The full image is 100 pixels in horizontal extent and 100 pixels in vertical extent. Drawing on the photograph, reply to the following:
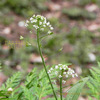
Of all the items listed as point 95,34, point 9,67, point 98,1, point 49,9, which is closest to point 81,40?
point 95,34

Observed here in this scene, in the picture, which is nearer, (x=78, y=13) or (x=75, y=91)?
(x=75, y=91)

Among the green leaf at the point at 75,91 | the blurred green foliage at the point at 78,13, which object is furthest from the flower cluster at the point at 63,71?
the blurred green foliage at the point at 78,13

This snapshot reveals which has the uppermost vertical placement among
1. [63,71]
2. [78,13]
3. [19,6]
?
[19,6]

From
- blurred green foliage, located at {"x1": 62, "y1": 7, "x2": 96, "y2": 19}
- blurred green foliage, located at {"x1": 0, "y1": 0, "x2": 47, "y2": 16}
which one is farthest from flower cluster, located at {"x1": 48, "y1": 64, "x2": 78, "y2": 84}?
blurred green foliage, located at {"x1": 62, "y1": 7, "x2": 96, "y2": 19}

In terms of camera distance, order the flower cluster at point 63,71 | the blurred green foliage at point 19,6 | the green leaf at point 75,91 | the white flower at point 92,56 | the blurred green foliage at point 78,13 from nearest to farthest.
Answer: the flower cluster at point 63,71
the green leaf at point 75,91
the white flower at point 92,56
the blurred green foliage at point 19,6
the blurred green foliage at point 78,13

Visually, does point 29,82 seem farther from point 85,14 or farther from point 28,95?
point 85,14

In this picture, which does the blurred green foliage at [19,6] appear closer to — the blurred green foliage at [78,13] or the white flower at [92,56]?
the blurred green foliage at [78,13]

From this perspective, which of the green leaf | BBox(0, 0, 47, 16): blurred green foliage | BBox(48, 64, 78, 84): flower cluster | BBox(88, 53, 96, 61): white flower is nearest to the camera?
BBox(48, 64, 78, 84): flower cluster

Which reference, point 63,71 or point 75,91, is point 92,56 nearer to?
point 75,91

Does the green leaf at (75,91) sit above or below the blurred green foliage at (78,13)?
below

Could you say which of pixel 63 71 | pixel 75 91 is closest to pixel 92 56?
pixel 75 91

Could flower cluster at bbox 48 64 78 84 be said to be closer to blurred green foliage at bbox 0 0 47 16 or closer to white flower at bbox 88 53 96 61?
white flower at bbox 88 53 96 61
